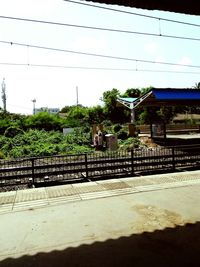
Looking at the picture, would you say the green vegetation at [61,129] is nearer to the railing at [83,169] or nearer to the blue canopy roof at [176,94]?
the blue canopy roof at [176,94]

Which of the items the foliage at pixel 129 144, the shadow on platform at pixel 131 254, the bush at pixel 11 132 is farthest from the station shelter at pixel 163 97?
the shadow on platform at pixel 131 254

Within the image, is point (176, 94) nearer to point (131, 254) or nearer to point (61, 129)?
point (131, 254)

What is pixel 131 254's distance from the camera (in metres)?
5.33

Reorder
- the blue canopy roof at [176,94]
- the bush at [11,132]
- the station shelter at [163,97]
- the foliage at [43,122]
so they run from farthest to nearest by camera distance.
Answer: the foliage at [43,122], the bush at [11,132], the station shelter at [163,97], the blue canopy roof at [176,94]

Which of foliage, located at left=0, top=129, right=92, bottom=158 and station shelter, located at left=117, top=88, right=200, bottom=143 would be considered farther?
station shelter, located at left=117, top=88, right=200, bottom=143

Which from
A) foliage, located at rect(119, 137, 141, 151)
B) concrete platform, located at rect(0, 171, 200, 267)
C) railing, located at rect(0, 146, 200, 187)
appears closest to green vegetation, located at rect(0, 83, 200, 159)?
foliage, located at rect(119, 137, 141, 151)

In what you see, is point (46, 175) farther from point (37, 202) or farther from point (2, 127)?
point (2, 127)

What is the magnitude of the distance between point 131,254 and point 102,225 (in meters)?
1.53

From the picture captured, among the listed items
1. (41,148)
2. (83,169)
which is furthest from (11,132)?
(83,169)

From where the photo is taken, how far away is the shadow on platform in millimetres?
5043

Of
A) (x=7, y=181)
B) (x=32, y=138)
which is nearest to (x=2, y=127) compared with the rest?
(x=32, y=138)

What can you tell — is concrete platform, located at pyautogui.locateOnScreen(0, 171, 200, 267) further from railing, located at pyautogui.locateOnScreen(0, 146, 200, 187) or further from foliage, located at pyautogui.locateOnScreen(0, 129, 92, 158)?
foliage, located at pyautogui.locateOnScreen(0, 129, 92, 158)

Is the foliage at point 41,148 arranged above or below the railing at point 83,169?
above

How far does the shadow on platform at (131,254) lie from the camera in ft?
16.5
